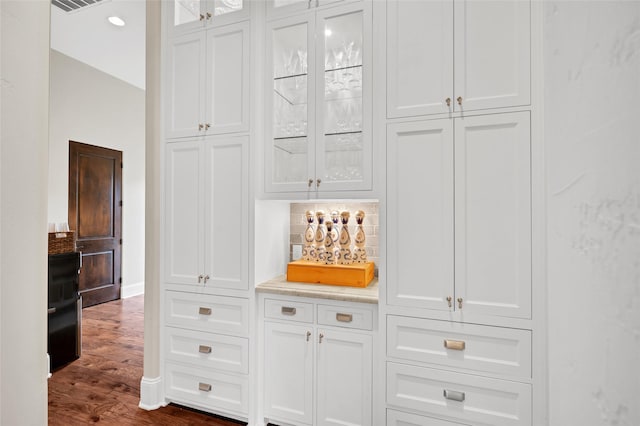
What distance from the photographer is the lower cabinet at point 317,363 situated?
1.90m

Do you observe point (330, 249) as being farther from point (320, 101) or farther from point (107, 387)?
point (107, 387)

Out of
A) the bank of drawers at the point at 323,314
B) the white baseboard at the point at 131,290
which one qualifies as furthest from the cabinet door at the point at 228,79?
the white baseboard at the point at 131,290

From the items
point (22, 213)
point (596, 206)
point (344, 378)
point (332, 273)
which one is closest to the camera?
point (596, 206)

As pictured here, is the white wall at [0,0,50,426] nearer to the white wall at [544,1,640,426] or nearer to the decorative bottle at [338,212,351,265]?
the white wall at [544,1,640,426]

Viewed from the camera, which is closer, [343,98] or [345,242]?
[343,98]

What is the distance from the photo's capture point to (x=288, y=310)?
2057mm

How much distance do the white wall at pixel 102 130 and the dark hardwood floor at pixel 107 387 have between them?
5.11ft

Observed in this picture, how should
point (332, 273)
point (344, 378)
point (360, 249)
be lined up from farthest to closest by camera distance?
point (360, 249) < point (332, 273) < point (344, 378)

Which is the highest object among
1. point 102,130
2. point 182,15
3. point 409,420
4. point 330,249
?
point 182,15

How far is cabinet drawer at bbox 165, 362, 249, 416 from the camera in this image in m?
2.14

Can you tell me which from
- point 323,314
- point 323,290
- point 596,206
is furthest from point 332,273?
point 596,206

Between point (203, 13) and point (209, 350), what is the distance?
210cm

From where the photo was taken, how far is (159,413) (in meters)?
2.26

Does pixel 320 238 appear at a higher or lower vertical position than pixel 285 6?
lower
